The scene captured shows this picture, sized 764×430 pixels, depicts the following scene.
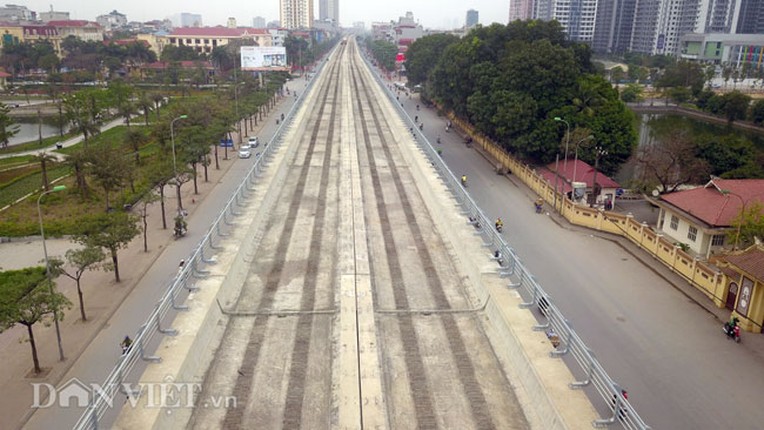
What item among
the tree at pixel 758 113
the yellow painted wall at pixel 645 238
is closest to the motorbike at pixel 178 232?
the yellow painted wall at pixel 645 238

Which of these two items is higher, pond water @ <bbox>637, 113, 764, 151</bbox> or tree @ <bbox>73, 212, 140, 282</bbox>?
tree @ <bbox>73, 212, 140, 282</bbox>

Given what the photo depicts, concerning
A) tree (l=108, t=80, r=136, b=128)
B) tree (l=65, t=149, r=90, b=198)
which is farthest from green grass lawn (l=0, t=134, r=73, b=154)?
tree (l=65, t=149, r=90, b=198)

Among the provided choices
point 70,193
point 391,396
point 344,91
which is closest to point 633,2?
point 344,91

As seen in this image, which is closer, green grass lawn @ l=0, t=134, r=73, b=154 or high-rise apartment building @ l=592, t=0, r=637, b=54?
green grass lawn @ l=0, t=134, r=73, b=154

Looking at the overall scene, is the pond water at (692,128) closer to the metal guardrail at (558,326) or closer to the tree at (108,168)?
the metal guardrail at (558,326)

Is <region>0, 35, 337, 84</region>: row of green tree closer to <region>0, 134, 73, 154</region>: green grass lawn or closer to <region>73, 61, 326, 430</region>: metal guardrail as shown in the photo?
<region>0, 134, 73, 154</region>: green grass lawn

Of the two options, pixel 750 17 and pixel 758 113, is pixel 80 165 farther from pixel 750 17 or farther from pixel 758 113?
pixel 750 17
